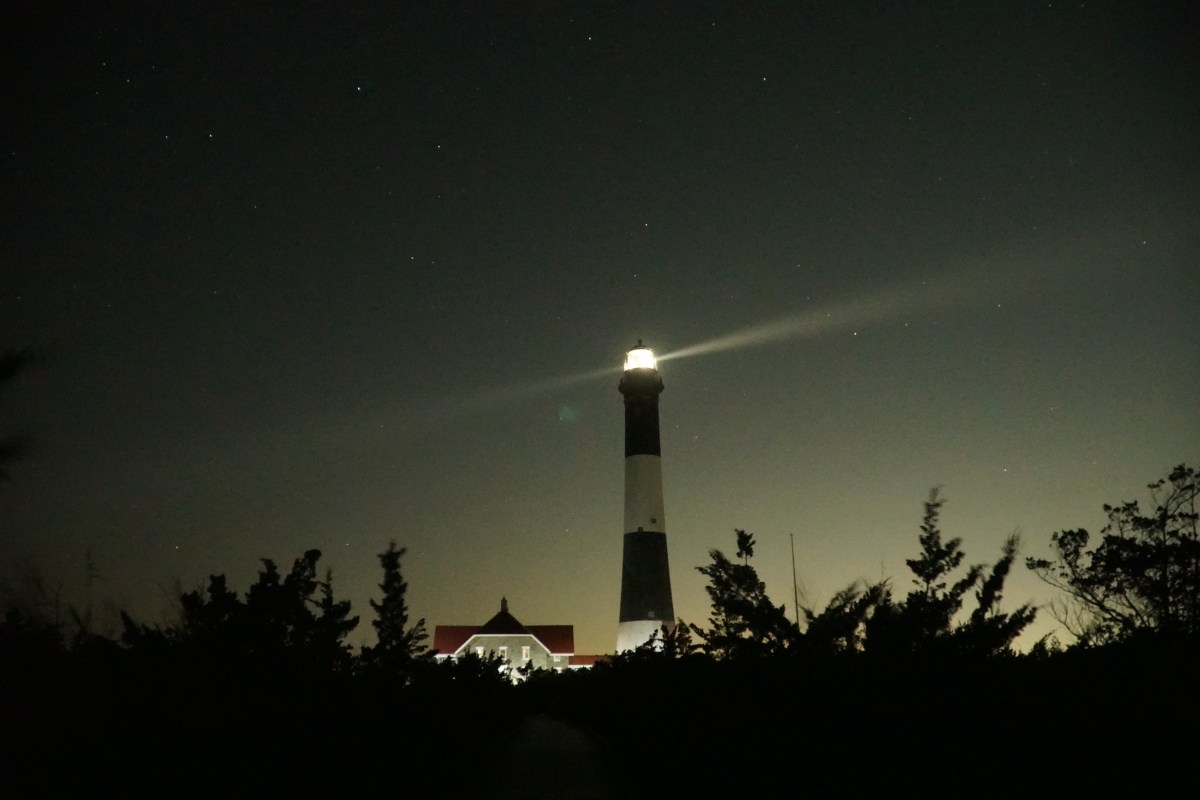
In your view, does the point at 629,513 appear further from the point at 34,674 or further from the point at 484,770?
the point at 34,674

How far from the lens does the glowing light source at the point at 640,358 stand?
47.0m

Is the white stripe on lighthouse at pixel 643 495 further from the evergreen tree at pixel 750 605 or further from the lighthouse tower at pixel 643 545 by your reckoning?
the evergreen tree at pixel 750 605

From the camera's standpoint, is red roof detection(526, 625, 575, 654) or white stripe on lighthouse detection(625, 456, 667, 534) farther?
red roof detection(526, 625, 575, 654)

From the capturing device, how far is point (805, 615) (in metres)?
7.31

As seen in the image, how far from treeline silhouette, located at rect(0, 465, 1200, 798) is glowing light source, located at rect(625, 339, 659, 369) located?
37425mm

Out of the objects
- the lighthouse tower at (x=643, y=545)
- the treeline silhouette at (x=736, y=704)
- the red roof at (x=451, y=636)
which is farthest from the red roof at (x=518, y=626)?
the treeline silhouette at (x=736, y=704)

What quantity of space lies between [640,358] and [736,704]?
40.0m

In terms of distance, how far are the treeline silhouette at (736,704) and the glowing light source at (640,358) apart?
123 ft

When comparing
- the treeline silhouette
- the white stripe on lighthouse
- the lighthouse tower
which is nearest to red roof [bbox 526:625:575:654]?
the lighthouse tower

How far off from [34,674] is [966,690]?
4.69m

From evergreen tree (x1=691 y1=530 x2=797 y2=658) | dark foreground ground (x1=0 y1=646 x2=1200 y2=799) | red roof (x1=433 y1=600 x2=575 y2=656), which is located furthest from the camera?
red roof (x1=433 y1=600 x2=575 y2=656)

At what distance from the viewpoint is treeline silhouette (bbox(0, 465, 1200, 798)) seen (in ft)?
14.5

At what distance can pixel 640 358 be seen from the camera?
155 ft

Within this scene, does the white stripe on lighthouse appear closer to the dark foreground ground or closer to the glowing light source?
the glowing light source
